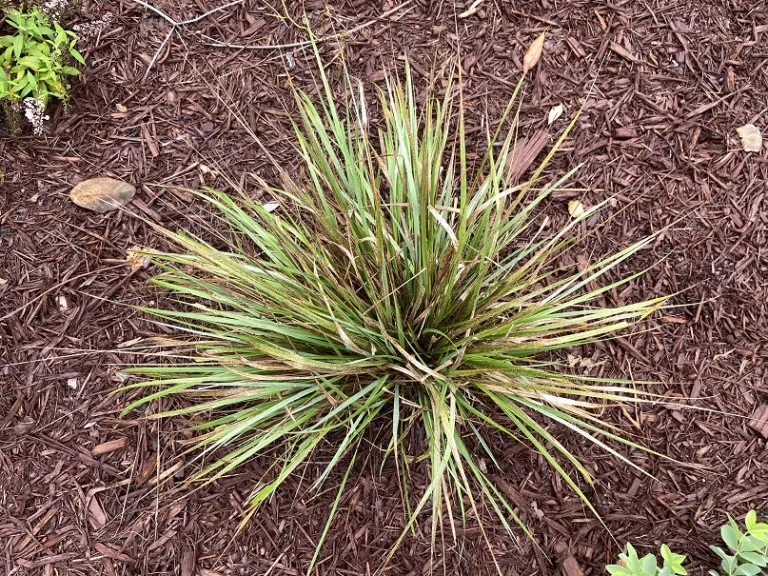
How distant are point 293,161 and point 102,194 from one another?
0.72 m

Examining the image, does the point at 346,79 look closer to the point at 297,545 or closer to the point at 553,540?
the point at 297,545

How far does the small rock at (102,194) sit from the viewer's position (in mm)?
2066

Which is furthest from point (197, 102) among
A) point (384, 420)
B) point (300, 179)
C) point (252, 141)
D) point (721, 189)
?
point (721, 189)

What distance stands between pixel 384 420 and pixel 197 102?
1.38 m

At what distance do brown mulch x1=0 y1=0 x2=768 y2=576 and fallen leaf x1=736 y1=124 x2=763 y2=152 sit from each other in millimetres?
24

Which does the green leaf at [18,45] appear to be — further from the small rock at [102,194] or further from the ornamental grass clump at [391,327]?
the ornamental grass clump at [391,327]

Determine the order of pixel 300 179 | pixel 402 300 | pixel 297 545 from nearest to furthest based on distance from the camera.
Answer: pixel 402 300 → pixel 297 545 → pixel 300 179

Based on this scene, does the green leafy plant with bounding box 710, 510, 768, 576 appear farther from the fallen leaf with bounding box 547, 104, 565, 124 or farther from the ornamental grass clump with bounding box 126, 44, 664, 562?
the fallen leaf with bounding box 547, 104, 565, 124

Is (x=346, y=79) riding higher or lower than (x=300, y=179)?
higher

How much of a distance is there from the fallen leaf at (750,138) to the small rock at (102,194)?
2.28 metres

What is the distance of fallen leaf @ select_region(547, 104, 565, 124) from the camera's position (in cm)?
208

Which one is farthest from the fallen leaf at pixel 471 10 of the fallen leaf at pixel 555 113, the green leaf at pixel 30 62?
the green leaf at pixel 30 62

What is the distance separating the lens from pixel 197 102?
2.13 metres

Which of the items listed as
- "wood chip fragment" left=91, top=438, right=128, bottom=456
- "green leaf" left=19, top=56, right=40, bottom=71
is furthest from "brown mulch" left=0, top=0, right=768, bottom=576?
"green leaf" left=19, top=56, right=40, bottom=71
